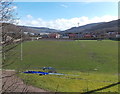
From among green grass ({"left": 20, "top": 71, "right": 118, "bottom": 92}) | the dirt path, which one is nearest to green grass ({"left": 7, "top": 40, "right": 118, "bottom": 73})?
green grass ({"left": 20, "top": 71, "right": 118, "bottom": 92})

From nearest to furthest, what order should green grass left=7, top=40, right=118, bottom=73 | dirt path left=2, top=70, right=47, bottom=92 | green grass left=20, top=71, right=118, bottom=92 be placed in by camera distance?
dirt path left=2, top=70, right=47, bottom=92
green grass left=20, top=71, right=118, bottom=92
green grass left=7, top=40, right=118, bottom=73

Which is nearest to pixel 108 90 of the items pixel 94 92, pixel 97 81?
pixel 94 92

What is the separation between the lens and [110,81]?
14258 mm

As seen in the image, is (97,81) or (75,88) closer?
(75,88)

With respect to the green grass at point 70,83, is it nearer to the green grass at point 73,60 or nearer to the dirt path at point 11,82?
the green grass at point 73,60

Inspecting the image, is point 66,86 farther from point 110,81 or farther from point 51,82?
point 110,81

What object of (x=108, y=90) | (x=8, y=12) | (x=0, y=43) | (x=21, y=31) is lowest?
(x=108, y=90)

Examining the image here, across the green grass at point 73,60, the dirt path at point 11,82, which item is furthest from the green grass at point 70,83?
the dirt path at point 11,82

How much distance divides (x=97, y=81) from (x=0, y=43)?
11.2 metres

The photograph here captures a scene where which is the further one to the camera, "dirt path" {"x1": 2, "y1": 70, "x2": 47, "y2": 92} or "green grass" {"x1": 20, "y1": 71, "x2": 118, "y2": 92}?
"green grass" {"x1": 20, "y1": 71, "x2": 118, "y2": 92}

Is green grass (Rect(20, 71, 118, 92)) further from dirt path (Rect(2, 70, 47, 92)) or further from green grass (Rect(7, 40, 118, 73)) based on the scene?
dirt path (Rect(2, 70, 47, 92))

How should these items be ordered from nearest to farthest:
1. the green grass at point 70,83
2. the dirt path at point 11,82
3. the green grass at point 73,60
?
1. the dirt path at point 11,82
2. the green grass at point 70,83
3. the green grass at point 73,60

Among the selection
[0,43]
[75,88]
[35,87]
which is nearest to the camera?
[0,43]

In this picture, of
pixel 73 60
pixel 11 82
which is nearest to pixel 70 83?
pixel 11 82
